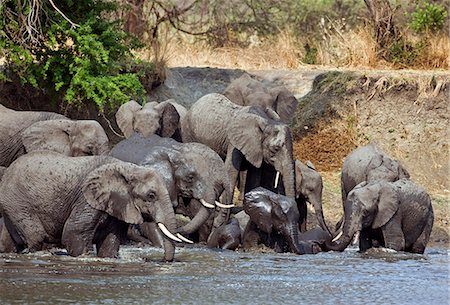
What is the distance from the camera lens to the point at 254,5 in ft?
115

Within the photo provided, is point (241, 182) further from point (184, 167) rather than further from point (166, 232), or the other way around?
point (166, 232)

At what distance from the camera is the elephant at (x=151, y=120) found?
20.3m

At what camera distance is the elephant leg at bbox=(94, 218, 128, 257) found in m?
15.6

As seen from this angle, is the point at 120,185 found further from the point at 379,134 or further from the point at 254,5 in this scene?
the point at 254,5

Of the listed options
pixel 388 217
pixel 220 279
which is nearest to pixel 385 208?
pixel 388 217

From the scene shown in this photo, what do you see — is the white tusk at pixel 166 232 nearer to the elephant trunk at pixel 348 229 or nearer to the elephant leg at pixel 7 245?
the elephant leg at pixel 7 245

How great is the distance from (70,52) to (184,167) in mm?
5551

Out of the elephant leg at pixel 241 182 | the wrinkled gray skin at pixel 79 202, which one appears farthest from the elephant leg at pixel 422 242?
the wrinkled gray skin at pixel 79 202

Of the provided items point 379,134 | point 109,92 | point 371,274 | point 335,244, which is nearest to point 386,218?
point 335,244

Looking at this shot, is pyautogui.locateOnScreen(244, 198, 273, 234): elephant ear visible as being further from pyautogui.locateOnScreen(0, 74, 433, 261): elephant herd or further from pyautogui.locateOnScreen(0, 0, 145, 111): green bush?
pyautogui.locateOnScreen(0, 0, 145, 111): green bush

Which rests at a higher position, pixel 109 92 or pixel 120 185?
pixel 109 92

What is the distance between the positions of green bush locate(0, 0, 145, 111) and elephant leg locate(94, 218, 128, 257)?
671cm

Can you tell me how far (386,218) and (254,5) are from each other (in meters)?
17.6

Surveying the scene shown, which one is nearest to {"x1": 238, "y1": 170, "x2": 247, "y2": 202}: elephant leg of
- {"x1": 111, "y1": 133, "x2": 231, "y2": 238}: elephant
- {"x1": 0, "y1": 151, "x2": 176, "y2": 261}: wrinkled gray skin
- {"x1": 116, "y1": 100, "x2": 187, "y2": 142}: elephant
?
{"x1": 116, "y1": 100, "x2": 187, "y2": 142}: elephant
